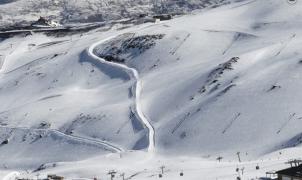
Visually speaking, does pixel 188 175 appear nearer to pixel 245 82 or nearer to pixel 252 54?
pixel 245 82

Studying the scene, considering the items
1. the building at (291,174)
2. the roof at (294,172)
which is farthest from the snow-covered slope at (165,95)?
the roof at (294,172)

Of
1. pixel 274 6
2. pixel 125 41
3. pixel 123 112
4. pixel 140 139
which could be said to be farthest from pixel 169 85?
pixel 274 6

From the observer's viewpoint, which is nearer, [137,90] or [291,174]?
[291,174]

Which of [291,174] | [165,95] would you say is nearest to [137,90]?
[165,95]

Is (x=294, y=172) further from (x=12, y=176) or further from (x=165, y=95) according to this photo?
(x=165, y=95)

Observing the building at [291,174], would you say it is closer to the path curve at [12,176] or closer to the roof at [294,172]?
the roof at [294,172]

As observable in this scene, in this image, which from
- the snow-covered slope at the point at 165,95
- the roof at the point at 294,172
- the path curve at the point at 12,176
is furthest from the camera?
the snow-covered slope at the point at 165,95
